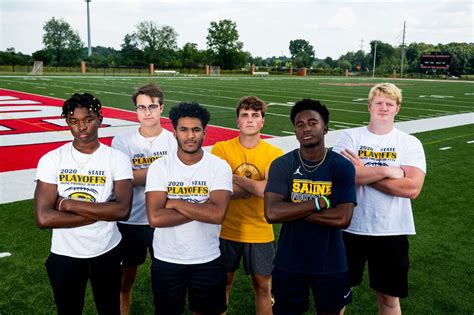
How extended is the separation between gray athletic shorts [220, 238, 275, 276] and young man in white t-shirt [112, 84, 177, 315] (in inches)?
25.0

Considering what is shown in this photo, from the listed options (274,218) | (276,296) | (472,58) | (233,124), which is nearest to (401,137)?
(274,218)

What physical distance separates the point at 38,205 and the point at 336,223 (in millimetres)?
1928

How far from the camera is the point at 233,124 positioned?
1378 cm

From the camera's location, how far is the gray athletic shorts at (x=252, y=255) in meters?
3.43

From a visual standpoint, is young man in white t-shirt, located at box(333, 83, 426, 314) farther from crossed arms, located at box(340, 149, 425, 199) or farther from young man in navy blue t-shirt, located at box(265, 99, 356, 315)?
young man in navy blue t-shirt, located at box(265, 99, 356, 315)

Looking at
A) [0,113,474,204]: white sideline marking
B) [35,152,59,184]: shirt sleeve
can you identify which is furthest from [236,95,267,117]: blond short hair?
[0,113,474,204]: white sideline marking

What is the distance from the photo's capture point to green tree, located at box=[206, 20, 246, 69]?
86.3 metres

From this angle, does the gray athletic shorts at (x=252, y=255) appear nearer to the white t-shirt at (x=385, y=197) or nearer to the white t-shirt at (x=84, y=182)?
the white t-shirt at (x=385, y=197)

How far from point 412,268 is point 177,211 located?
3.07 metres

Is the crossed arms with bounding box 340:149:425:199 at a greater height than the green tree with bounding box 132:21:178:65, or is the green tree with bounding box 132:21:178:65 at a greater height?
the green tree with bounding box 132:21:178:65

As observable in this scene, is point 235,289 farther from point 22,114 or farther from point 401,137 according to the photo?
point 22,114

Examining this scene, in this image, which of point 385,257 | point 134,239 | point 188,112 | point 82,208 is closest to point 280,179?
point 188,112

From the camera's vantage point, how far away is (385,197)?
331cm

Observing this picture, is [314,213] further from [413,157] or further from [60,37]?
[60,37]
